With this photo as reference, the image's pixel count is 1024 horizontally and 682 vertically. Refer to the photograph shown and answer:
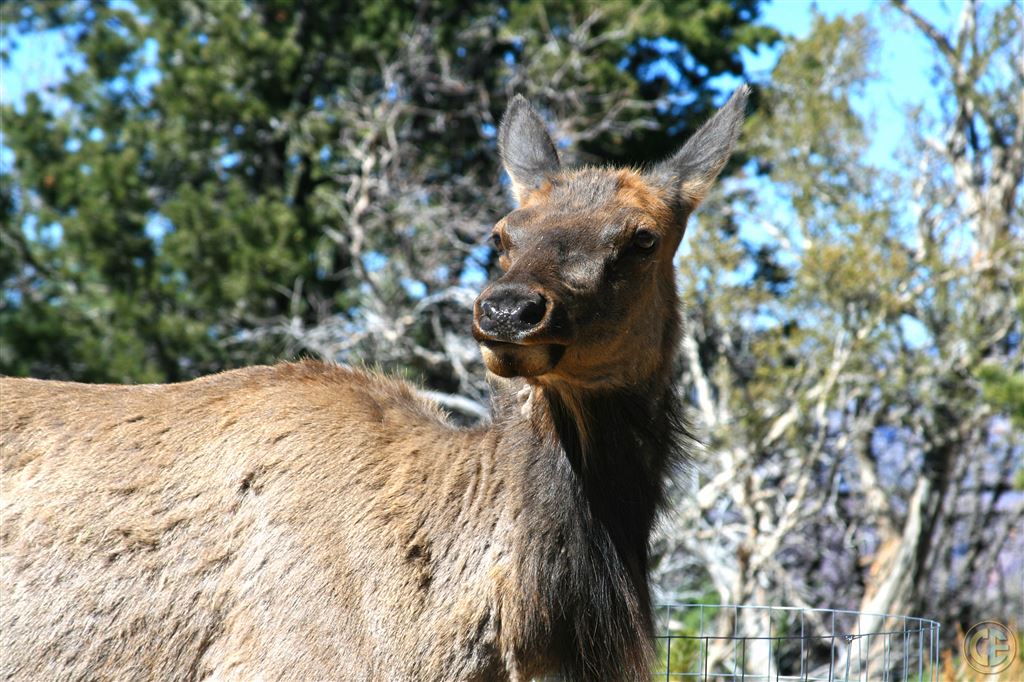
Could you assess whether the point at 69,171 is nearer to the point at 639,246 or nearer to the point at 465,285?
the point at 465,285

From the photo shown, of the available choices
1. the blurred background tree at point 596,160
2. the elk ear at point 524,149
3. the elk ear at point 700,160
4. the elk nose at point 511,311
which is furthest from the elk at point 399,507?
the blurred background tree at point 596,160

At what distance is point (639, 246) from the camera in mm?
4031

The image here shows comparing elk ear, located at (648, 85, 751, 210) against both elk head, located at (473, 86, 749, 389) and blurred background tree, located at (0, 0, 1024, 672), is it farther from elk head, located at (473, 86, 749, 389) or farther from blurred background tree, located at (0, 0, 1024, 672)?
blurred background tree, located at (0, 0, 1024, 672)

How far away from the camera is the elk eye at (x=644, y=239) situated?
4.01 metres

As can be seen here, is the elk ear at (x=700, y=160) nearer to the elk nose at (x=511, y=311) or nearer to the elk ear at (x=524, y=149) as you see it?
the elk ear at (x=524, y=149)

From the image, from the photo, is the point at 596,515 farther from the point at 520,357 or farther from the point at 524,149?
the point at 524,149

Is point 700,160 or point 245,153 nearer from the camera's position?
point 700,160

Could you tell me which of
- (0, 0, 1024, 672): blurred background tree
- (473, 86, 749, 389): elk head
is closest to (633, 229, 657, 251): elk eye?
(473, 86, 749, 389): elk head

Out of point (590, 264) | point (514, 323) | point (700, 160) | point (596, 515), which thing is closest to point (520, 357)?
point (514, 323)

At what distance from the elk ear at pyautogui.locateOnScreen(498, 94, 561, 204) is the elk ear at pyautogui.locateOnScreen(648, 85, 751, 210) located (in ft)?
1.74

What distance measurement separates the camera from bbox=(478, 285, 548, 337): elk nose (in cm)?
336

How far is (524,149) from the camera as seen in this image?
5.00 m

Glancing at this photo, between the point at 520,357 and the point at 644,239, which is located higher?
the point at 644,239

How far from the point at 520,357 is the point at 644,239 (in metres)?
0.88
